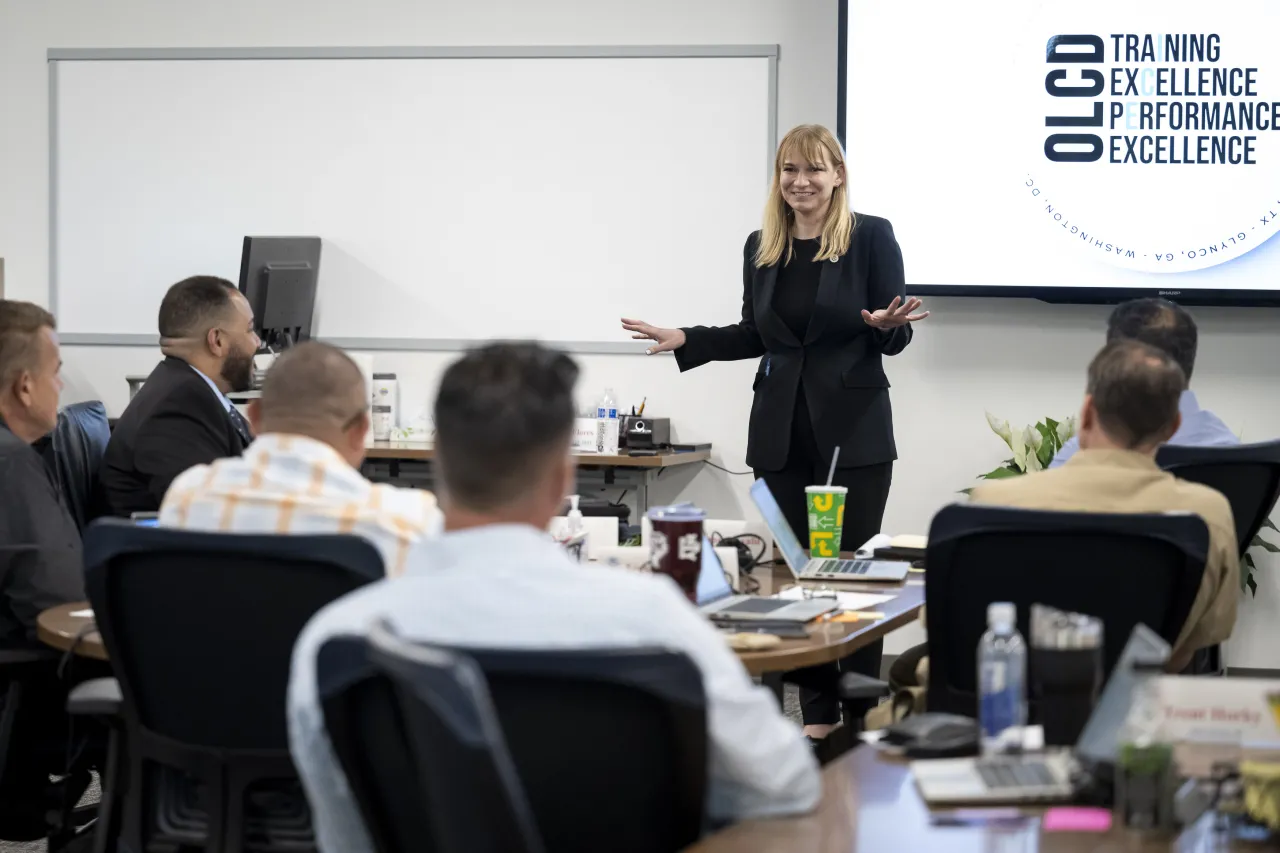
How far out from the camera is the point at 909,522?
19.3 ft

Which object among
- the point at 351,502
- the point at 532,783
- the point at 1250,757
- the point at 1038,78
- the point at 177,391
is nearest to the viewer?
the point at 532,783

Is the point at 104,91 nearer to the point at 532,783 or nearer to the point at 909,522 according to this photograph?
the point at 909,522

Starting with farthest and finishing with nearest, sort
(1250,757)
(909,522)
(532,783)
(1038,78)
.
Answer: (909,522) → (1038,78) → (1250,757) → (532,783)

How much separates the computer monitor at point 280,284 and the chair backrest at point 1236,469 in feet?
11.9

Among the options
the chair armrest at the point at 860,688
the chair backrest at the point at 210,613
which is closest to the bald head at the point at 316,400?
the chair backrest at the point at 210,613

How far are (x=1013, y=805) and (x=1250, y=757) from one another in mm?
296

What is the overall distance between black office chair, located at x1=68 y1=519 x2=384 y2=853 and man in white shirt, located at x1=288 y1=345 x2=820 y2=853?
22.2 inches

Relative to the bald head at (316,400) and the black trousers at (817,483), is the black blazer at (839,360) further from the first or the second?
the bald head at (316,400)

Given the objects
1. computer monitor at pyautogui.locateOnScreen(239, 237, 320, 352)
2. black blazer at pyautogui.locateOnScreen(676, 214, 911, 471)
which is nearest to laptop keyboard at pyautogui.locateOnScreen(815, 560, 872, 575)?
black blazer at pyautogui.locateOnScreen(676, 214, 911, 471)

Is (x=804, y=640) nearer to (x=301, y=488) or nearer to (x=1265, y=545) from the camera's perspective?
(x=301, y=488)

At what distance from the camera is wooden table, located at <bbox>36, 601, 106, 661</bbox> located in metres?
2.47

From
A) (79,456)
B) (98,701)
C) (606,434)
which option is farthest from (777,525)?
(606,434)

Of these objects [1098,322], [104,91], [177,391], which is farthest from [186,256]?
[1098,322]

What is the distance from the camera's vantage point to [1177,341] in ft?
11.4
